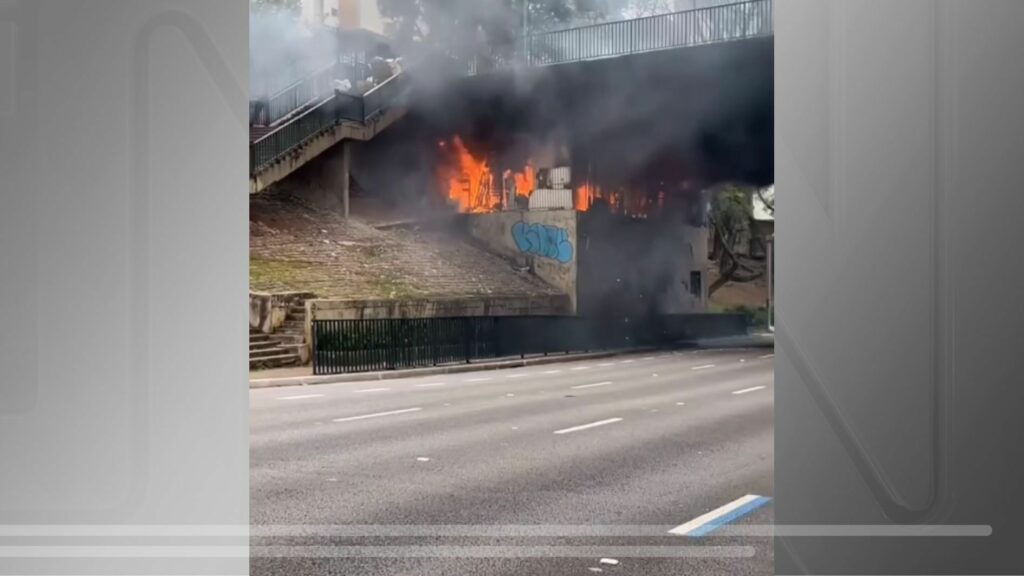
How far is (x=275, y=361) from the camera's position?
1584cm

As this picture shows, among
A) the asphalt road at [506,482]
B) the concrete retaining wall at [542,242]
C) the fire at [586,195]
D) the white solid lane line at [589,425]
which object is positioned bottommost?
the white solid lane line at [589,425]

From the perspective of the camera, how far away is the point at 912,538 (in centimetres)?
187

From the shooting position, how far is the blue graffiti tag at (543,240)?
92.1 feet

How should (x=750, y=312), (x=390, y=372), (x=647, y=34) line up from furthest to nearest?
(x=750, y=312) < (x=647, y=34) < (x=390, y=372)

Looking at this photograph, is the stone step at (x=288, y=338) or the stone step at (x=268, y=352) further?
the stone step at (x=288, y=338)

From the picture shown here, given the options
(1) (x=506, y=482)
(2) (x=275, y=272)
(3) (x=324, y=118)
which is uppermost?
(3) (x=324, y=118)

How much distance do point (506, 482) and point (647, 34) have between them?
2033 centimetres

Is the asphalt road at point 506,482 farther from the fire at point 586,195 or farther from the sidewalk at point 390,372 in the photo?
the fire at point 586,195

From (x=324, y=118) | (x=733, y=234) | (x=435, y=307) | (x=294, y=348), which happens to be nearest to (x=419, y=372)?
(x=294, y=348)

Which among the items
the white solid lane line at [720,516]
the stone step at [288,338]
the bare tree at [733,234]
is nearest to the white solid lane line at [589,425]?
the white solid lane line at [720,516]

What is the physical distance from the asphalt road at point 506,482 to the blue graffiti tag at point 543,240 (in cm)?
1564

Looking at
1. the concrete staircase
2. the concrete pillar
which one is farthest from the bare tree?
the concrete staircase

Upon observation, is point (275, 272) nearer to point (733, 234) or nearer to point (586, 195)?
point (586, 195)

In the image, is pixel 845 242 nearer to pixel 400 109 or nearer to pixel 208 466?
pixel 208 466
